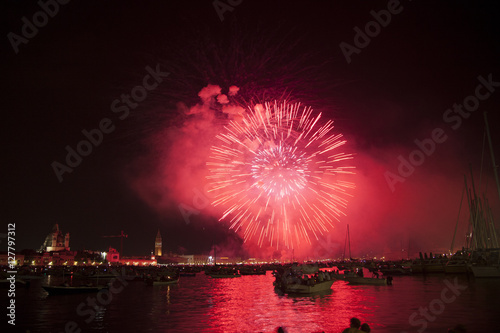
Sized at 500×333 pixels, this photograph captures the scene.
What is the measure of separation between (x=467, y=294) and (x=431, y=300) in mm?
5548

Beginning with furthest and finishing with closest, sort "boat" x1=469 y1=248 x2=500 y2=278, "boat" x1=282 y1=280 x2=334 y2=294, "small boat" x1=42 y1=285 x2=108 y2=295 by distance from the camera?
"boat" x1=469 y1=248 x2=500 y2=278, "small boat" x1=42 y1=285 x2=108 y2=295, "boat" x1=282 y1=280 x2=334 y2=294

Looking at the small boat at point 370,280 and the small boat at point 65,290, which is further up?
the small boat at point 65,290

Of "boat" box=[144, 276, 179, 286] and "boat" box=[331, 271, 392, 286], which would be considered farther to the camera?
"boat" box=[144, 276, 179, 286]

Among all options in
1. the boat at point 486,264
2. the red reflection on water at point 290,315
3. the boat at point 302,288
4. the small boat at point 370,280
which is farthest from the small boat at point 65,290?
the boat at point 486,264

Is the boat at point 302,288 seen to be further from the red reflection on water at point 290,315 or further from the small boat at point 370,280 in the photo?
the small boat at point 370,280

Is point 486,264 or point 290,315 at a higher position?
point 290,315

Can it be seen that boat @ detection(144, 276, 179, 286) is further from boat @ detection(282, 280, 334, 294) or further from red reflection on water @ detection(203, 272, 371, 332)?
red reflection on water @ detection(203, 272, 371, 332)

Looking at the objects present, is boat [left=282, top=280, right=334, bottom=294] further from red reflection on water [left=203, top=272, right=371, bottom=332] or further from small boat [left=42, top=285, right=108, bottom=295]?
small boat [left=42, top=285, right=108, bottom=295]

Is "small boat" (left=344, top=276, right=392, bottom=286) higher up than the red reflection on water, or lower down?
lower down

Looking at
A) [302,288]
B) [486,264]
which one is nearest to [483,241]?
[486,264]

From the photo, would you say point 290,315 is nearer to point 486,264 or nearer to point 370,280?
point 370,280

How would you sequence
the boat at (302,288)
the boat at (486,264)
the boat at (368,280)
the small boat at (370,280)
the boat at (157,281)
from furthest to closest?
the boat at (157,281) < the boat at (486,264) < the boat at (368,280) < the small boat at (370,280) < the boat at (302,288)

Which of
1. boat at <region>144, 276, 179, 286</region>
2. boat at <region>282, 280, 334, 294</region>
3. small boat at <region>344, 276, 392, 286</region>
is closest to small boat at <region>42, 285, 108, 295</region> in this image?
boat at <region>144, 276, 179, 286</region>

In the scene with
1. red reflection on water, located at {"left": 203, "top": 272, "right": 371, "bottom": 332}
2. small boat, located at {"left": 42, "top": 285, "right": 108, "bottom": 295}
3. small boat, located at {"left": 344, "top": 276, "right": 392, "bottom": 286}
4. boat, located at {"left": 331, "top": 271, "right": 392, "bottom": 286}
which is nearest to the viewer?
red reflection on water, located at {"left": 203, "top": 272, "right": 371, "bottom": 332}
